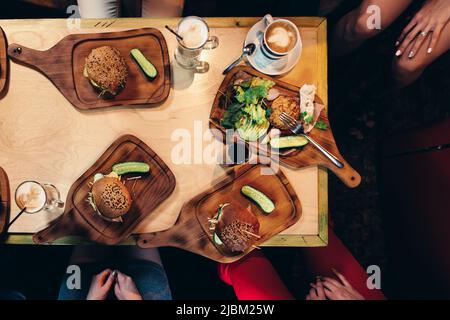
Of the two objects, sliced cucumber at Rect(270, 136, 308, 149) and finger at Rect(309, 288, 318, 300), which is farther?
finger at Rect(309, 288, 318, 300)

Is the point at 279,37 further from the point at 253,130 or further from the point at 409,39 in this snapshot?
the point at 409,39

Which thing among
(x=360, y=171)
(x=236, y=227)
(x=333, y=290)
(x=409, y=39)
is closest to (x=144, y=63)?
(x=236, y=227)

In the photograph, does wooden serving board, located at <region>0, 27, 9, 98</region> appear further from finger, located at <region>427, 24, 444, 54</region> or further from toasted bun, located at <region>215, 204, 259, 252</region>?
finger, located at <region>427, 24, 444, 54</region>

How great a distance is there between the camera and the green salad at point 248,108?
1.71 m

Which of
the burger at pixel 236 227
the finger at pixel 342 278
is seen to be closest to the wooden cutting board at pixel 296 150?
the burger at pixel 236 227

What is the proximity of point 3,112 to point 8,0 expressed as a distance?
119cm

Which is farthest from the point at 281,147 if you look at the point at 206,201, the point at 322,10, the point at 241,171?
the point at 322,10

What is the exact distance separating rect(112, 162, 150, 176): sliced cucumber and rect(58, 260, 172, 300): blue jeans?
0.77m

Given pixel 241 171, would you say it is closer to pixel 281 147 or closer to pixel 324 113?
pixel 281 147

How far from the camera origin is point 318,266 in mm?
2275

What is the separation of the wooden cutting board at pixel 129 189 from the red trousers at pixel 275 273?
0.62m

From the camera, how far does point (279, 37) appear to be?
1672 mm

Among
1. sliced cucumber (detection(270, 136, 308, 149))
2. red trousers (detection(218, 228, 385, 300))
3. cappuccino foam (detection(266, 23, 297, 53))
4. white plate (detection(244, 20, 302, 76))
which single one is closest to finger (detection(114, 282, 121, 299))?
red trousers (detection(218, 228, 385, 300))

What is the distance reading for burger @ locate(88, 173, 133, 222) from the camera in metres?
1.62
